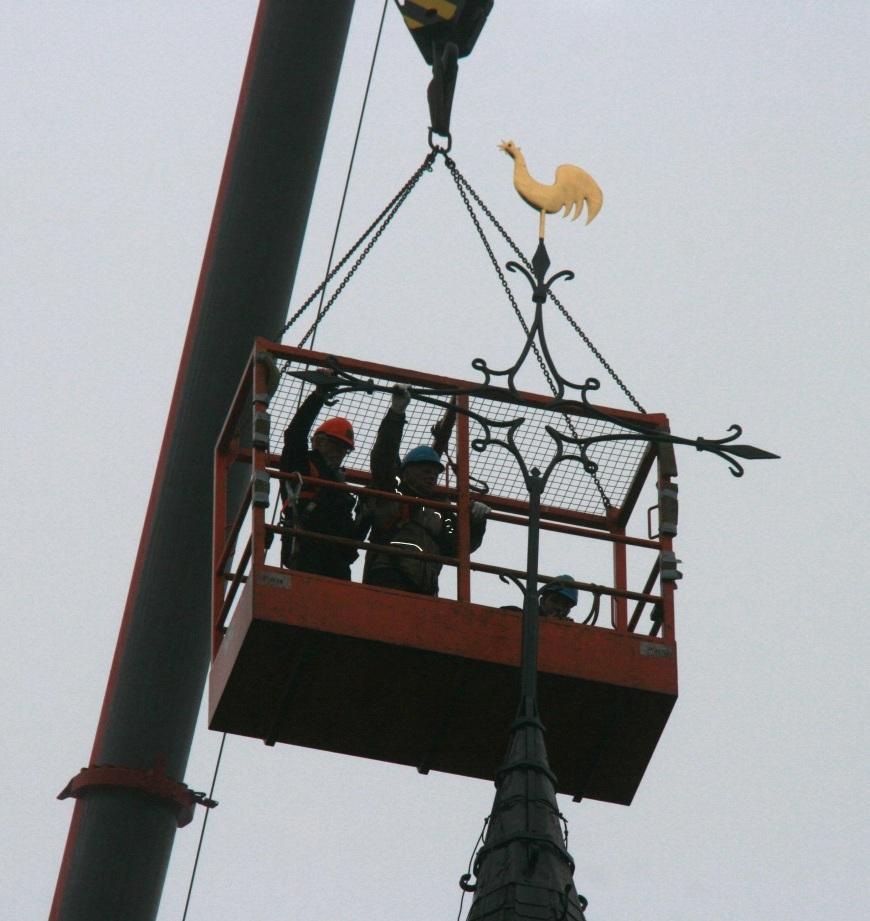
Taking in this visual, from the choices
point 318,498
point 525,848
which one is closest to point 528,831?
point 525,848

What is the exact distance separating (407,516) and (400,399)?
2.62 ft

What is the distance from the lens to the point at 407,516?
50.4 ft

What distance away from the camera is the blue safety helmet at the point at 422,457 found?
1551cm

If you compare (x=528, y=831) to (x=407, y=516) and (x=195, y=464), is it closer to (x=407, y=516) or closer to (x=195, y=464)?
(x=407, y=516)

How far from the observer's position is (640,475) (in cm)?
1605

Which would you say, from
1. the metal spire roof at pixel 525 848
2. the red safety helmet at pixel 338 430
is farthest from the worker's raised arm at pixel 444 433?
the metal spire roof at pixel 525 848

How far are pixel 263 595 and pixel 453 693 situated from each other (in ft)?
4.60

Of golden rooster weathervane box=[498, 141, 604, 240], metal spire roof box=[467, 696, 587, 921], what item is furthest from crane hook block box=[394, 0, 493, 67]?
metal spire roof box=[467, 696, 587, 921]

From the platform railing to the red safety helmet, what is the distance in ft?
1.23

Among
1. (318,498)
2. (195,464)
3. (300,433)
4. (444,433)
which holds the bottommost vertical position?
(318,498)

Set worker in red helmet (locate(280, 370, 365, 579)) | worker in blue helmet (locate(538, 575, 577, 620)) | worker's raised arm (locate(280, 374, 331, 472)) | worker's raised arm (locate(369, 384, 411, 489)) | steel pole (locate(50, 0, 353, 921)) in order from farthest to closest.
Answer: steel pole (locate(50, 0, 353, 921)) → worker in blue helmet (locate(538, 575, 577, 620)) → worker's raised arm (locate(280, 374, 331, 472)) → worker's raised arm (locate(369, 384, 411, 489)) → worker in red helmet (locate(280, 370, 365, 579))

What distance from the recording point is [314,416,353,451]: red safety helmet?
15.6 metres

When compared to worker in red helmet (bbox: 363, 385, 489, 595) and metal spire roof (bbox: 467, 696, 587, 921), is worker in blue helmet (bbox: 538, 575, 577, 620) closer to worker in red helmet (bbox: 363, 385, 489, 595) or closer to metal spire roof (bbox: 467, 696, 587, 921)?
worker in red helmet (bbox: 363, 385, 489, 595)

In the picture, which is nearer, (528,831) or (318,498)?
(528,831)
